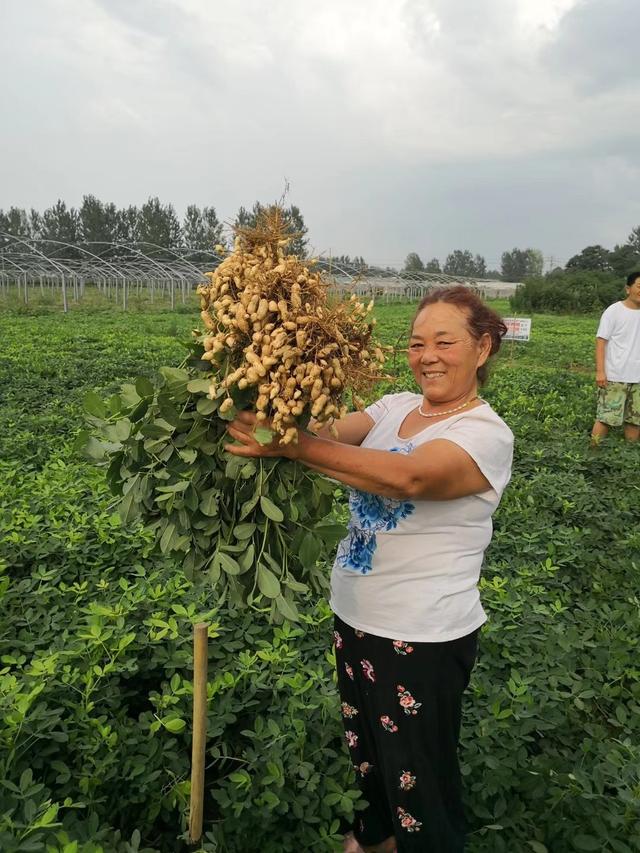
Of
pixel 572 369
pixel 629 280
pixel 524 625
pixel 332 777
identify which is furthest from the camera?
pixel 572 369

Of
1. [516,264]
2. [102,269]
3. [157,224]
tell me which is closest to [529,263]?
[516,264]

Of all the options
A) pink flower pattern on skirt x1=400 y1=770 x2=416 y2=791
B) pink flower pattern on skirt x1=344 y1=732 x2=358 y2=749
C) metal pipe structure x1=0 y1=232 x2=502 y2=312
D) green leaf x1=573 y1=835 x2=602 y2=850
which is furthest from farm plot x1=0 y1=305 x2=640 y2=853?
metal pipe structure x1=0 y1=232 x2=502 y2=312

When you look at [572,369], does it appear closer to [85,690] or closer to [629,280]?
[629,280]

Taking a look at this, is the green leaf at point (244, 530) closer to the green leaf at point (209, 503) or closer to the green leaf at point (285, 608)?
the green leaf at point (209, 503)

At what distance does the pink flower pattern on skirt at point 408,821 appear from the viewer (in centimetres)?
164

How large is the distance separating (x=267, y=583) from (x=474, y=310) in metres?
0.87

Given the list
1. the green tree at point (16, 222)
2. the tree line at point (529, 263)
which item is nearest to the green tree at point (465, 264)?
the tree line at point (529, 263)

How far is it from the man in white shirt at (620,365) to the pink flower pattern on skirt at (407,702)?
486 centimetres

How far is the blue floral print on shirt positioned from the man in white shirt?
4.69 metres

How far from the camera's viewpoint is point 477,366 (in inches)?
64.0

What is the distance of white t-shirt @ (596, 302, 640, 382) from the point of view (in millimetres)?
5578

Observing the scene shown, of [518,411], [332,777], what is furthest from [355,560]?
[518,411]

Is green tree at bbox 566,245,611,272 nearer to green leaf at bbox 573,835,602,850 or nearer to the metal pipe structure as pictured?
the metal pipe structure

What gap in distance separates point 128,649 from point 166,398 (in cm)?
143
